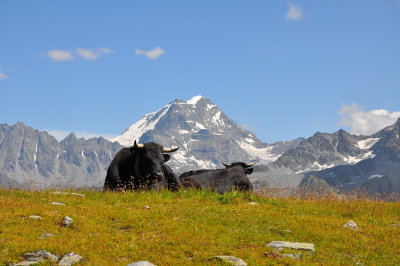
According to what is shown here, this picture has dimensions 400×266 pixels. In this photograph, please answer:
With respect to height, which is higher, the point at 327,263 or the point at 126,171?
the point at 126,171

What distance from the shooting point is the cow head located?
61.4 feet

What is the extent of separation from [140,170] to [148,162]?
0.59 metres

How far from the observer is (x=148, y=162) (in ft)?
62.8

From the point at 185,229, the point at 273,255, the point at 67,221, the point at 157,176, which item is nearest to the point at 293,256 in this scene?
the point at 273,255

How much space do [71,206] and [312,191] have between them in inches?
453

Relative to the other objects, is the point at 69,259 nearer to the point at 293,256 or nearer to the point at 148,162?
the point at 293,256

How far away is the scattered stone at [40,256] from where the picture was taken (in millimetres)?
8203

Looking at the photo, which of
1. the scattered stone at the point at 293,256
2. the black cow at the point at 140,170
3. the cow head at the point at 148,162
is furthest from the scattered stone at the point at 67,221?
the cow head at the point at 148,162

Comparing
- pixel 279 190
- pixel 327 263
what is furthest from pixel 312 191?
pixel 327 263

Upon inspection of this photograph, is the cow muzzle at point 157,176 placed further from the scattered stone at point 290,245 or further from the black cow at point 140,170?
the scattered stone at point 290,245

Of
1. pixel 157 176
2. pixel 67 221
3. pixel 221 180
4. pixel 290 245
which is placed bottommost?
pixel 290 245

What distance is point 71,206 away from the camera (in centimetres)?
1296

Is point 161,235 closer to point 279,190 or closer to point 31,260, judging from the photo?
point 31,260

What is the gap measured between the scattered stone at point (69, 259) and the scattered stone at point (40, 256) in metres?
0.19
